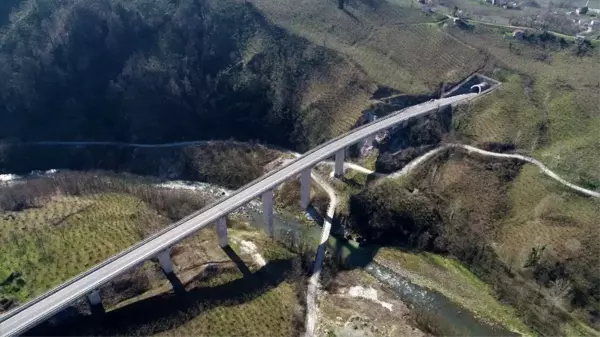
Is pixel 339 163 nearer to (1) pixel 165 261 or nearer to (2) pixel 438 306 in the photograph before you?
(2) pixel 438 306

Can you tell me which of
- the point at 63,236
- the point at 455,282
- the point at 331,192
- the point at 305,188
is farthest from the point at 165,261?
the point at 455,282

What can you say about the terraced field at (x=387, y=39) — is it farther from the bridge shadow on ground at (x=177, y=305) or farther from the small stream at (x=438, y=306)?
the bridge shadow on ground at (x=177, y=305)

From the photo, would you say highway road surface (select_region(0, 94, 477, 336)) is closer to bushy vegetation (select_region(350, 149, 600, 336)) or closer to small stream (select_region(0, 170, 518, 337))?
small stream (select_region(0, 170, 518, 337))

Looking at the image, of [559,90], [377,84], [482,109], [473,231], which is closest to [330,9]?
[377,84]

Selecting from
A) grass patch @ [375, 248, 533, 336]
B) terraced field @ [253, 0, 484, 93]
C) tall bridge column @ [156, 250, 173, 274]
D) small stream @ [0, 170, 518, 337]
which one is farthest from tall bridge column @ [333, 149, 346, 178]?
tall bridge column @ [156, 250, 173, 274]

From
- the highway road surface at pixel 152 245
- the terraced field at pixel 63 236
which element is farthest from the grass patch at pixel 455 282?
the terraced field at pixel 63 236
